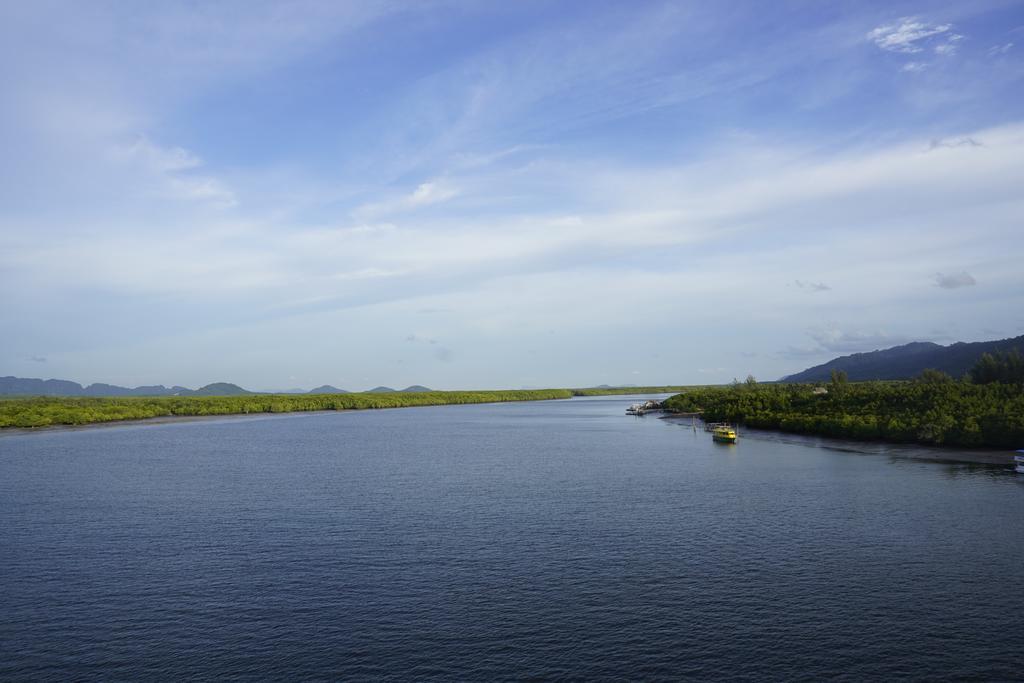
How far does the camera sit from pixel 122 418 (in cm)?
18638

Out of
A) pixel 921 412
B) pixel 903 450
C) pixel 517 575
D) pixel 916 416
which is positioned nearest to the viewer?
pixel 517 575

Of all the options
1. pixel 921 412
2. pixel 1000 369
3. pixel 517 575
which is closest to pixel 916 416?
pixel 921 412

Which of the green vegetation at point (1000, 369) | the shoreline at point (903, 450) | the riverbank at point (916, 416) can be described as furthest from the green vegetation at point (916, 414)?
the green vegetation at point (1000, 369)

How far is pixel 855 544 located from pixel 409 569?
27.6m

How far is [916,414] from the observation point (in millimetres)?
102875

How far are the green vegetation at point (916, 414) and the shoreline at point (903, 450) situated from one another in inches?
67.0

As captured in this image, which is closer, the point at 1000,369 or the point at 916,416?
the point at 916,416

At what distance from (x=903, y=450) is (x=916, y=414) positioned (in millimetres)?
13757

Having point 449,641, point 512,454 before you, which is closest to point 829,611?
point 449,641

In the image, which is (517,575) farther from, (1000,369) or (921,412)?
(1000,369)

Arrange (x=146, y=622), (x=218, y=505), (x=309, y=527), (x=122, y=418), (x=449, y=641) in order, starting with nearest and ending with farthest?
(x=449, y=641) → (x=146, y=622) → (x=309, y=527) → (x=218, y=505) → (x=122, y=418)

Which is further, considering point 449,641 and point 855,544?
point 855,544

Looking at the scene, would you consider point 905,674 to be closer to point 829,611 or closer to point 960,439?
point 829,611

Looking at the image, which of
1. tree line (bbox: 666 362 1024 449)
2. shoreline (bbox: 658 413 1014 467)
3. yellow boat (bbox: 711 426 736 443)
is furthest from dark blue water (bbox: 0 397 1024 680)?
yellow boat (bbox: 711 426 736 443)
